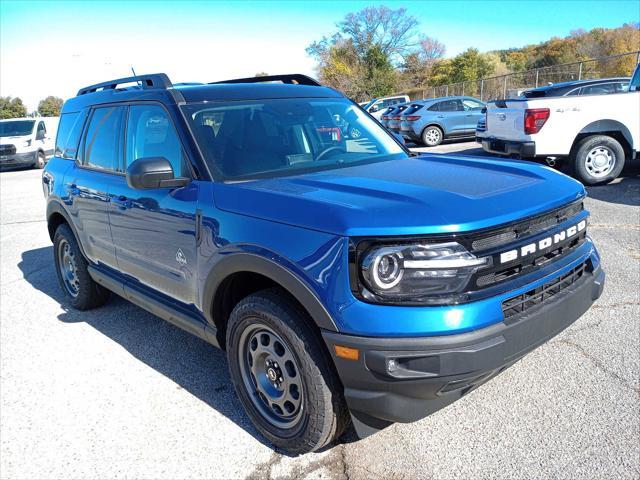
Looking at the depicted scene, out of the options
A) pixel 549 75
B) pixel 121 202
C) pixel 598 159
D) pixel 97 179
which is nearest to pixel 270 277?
pixel 121 202

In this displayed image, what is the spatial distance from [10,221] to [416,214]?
971cm

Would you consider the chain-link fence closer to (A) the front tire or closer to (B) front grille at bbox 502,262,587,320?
(B) front grille at bbox 502,262,587,320

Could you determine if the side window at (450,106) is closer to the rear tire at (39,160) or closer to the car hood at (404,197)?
the car hood at (404,197)

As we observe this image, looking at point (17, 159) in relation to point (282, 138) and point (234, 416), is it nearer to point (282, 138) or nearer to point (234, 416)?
point (282, 138)

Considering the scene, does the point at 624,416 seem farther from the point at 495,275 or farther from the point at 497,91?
the point at 497,91

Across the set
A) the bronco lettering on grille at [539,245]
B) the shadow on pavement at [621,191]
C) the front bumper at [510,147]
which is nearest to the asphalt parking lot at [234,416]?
the bronco lettering on grille at [539,245]

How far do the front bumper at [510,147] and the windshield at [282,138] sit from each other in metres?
5.16

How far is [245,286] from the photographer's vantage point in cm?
296

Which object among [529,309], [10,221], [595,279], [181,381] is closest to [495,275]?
[529,309]

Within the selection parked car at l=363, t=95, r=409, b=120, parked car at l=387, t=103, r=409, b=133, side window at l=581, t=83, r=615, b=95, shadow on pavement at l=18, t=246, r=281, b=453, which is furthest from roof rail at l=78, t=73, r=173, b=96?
parked car at l=363, t=95, r=409, b=120

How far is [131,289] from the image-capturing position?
3.82 m

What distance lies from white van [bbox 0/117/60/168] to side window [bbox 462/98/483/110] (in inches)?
570

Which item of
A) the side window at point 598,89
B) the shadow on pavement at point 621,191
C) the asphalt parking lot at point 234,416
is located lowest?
the asphalt parking lot at point 234,416

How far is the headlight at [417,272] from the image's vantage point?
216 cm
